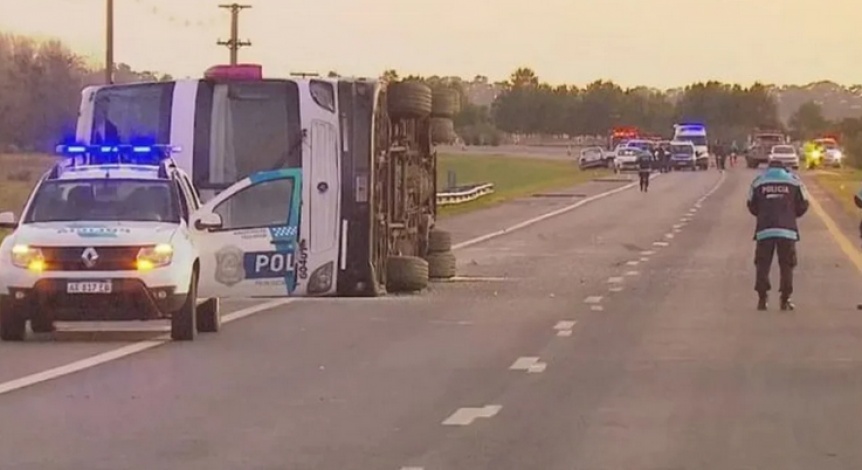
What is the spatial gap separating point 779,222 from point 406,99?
181 inches

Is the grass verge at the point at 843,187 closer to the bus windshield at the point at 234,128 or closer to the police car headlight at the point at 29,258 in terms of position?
the bus windshield at the point at 234,128

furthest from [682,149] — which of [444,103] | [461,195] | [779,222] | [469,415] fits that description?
[469,415]

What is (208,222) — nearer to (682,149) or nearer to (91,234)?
(91,234)

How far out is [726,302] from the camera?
24.0 m

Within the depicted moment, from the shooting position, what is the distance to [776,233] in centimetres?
2309

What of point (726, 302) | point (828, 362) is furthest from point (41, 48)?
point (828, 362)

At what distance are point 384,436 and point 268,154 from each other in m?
9.13

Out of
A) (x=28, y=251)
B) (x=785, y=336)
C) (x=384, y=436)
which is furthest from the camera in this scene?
(x=785, y=336)

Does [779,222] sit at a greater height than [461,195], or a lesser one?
greater

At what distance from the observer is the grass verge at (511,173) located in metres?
77.6

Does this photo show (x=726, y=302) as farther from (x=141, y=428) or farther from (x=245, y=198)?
(x=141, y=428)

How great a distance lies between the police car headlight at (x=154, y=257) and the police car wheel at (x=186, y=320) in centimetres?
40

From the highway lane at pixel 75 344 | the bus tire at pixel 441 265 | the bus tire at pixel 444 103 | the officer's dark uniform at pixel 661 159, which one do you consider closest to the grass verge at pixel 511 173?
the officer's dark uniform at pixel 661 159

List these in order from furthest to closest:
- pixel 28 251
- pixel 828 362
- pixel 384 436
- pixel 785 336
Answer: pixel 785 336
pixel 28 251
pixel 828 362
pixel 384 436
